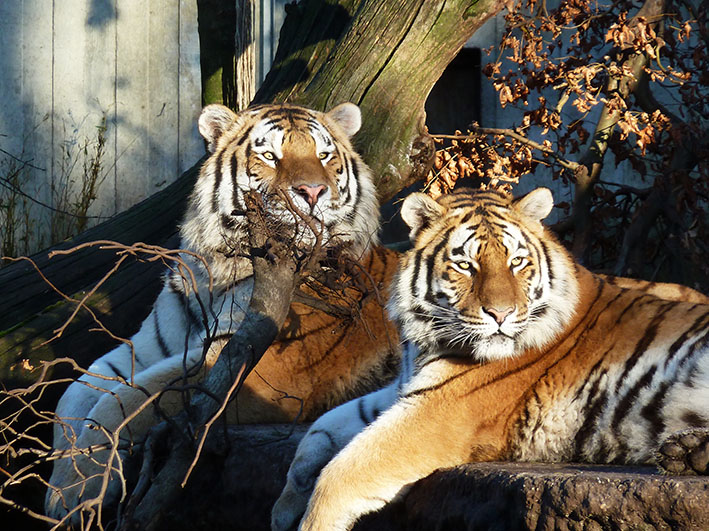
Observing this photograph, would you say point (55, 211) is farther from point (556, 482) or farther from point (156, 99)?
point (556, 482)

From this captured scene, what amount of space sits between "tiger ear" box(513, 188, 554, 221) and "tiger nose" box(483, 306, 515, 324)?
0.41 metres

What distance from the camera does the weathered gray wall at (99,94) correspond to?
7.12m

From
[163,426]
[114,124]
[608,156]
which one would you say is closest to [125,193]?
[114,124]

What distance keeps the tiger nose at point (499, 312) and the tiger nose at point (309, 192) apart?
1.10 metres

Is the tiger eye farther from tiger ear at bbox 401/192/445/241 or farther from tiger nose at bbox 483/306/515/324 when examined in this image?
tiger ear at bbox 401/192/445/241

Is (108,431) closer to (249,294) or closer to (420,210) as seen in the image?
(249,294)

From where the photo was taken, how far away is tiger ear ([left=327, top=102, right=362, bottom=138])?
13.4 ft

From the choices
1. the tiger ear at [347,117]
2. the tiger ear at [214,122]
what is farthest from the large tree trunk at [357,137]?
the tiger ear at [214,122]

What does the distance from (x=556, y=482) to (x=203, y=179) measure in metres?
2.29

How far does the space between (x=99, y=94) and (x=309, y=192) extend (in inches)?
166

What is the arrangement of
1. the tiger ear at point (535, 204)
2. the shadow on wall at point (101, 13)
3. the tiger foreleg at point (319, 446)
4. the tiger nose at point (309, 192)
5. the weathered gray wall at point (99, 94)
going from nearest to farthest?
the tiger foreleg at point (319, 446), the tiger ear at point (535, 204), the tiger nose at point (309, 192), the weathered gray wall at point (99, 94), the shadow on wall at point (101, 13)

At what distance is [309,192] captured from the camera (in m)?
3.62

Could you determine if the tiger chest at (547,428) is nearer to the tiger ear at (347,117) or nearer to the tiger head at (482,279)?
the tiger head at (482,279)

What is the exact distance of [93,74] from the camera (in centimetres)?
730
